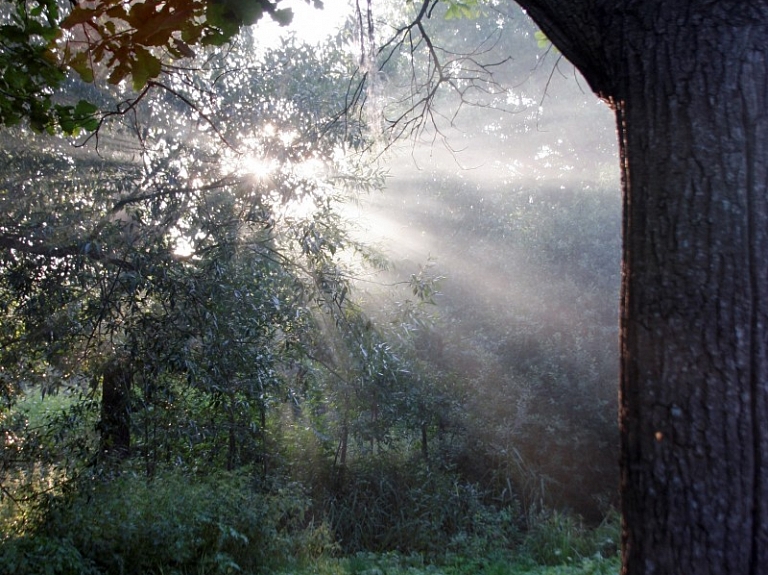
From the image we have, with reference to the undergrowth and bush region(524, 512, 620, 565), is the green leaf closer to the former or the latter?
the undergrowth

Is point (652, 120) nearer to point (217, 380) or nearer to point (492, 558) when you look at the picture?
point (217, 380)

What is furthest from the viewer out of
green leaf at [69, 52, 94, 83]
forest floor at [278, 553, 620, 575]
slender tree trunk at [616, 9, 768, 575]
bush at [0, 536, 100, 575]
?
forest floor at [278, 553, 620, 575]

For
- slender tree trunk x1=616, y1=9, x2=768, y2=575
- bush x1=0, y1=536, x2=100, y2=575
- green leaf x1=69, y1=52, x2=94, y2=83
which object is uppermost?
green leaf x1=69, y1=52, x2=94, y2=83

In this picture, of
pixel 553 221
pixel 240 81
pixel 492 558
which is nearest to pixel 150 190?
pixel 240 81

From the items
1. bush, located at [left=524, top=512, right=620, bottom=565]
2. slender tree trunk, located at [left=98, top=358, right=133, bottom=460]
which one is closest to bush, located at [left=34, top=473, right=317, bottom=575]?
slender tree trunk, located at [left=98, top=358, right=133, bottom=460]

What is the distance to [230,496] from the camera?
7.61m

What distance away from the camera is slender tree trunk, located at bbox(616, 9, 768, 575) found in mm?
1938

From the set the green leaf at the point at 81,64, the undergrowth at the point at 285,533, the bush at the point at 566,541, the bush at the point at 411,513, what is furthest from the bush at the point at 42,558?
the bush at the point at 566,541

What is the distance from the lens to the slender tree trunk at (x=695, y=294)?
194 centimetres

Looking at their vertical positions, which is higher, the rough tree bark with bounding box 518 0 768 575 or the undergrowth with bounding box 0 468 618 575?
the rough tree bark with bounding box 518 0 768 575

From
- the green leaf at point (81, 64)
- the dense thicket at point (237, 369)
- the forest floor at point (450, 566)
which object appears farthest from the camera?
the forest floor at point (450, 566)

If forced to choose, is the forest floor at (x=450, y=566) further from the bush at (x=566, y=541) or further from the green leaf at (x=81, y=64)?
the green leaf at (x=81, y=64)

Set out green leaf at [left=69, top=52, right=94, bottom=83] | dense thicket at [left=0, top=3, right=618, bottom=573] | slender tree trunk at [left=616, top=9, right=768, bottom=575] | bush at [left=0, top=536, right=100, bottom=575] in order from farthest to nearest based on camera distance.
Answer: dense thicket at [left=0, top=3, right=618, bottom=573] → bush at [left=0, top=536, right=100, bottom=575] → green leaf at [left=69, top=52, right=94, bottom=83] → slender tree trunk at [left=616, top=9, right=768, bottom=575]

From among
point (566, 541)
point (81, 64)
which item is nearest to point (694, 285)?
point (81, 64)
